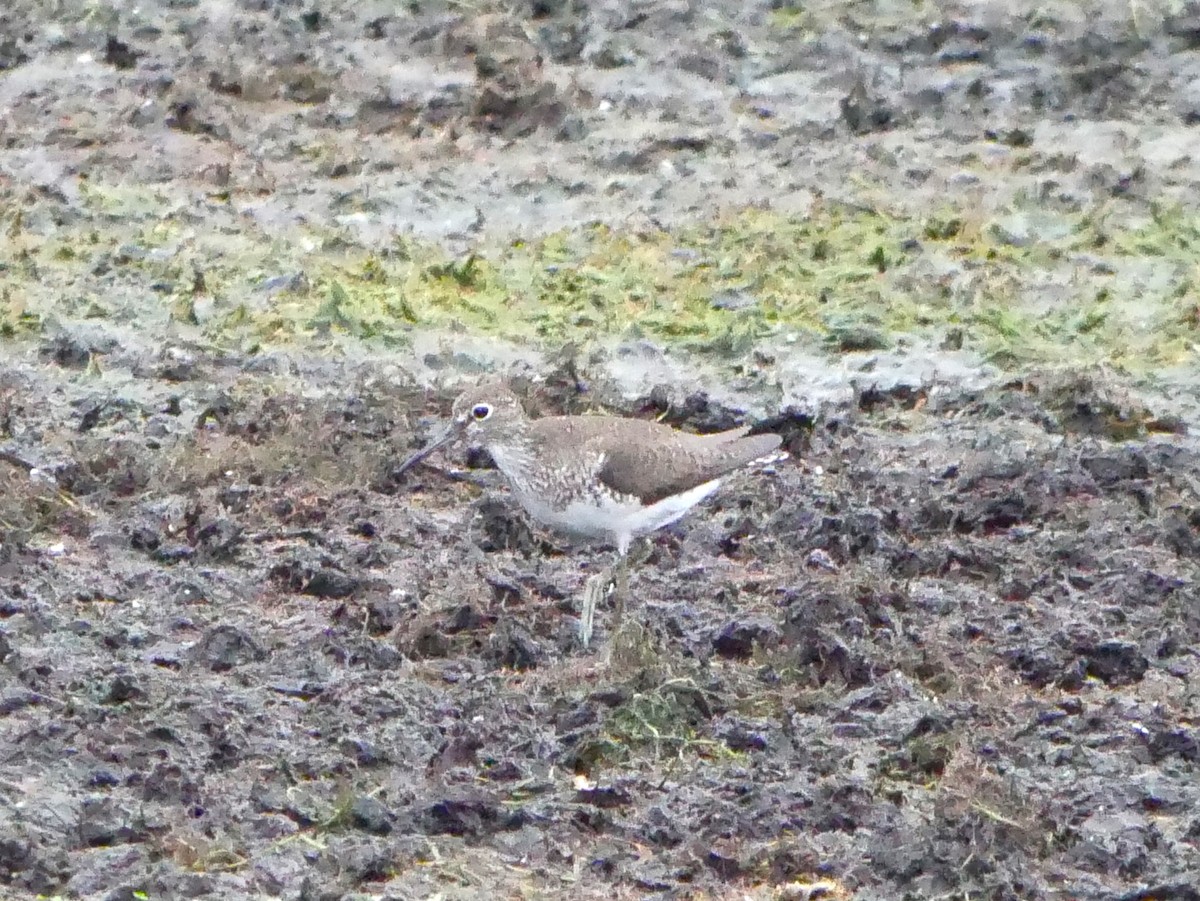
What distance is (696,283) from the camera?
12586 millimetres

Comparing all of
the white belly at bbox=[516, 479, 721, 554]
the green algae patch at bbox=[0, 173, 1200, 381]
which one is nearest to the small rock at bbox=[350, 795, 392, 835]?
the white belly at bbox=[516, 479, 721, 554]

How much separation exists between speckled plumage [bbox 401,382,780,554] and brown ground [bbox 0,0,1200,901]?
349 millimetres

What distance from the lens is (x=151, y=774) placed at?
7.08m

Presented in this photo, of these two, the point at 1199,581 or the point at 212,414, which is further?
the point at 212,414

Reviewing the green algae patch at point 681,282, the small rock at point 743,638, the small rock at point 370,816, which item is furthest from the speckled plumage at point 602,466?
the green algae patch at point 681,282

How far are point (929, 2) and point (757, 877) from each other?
11110mm

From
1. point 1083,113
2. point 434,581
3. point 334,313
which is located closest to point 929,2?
point 1083,113

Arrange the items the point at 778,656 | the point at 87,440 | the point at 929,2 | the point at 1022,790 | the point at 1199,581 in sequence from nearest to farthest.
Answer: the point at 1022,790 → the point at 778,656 → the point at 1199,581 → the point at 87,440 → the point at 929,2

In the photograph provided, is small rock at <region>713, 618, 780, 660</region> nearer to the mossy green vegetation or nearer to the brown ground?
the brown ground

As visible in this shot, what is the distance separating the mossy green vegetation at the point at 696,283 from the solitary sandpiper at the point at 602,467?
2847 millimetres

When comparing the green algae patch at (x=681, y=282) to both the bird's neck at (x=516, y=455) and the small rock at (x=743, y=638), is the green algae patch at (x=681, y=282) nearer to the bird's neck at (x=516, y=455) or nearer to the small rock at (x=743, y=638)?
the bird's neck at (x=516, y=455)

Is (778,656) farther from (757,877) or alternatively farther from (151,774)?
(151,774)

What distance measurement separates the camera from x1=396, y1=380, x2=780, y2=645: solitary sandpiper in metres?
8.59

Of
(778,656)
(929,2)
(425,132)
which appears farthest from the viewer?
(929,2)
